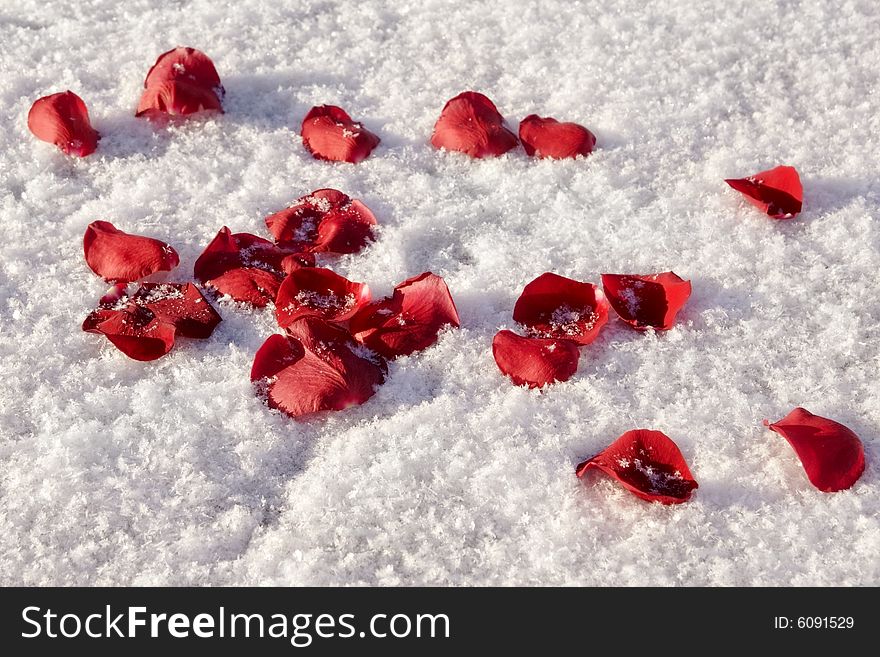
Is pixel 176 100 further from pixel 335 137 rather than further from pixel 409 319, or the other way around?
pixel 409 319

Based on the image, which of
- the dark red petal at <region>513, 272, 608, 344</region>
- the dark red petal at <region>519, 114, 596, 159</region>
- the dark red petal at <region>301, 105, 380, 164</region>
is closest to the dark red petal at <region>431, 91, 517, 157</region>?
the dark red petal at <region>519, 114, 596, 159</region>

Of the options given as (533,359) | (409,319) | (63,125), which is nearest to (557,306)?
(533,359)

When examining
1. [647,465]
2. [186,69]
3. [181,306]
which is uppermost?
[186,69]

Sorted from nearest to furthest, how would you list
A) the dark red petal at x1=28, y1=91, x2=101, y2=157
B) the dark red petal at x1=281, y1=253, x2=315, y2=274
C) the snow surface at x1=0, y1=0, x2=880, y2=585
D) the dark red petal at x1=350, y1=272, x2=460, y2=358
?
the snow surface at x1=0, y1=0, x2=880, y2=585 < the dark red petal at x1=350, y1=272, x2=460, y2=358 < the dark red petal at x1=281, y1=253, x2=315, y2=274 < the dark red petal at x1=28, y1=91, x2=101, y2=157

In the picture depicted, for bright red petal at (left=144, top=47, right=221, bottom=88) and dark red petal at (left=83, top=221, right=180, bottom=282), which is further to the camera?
bright red petal at (left=144, top=47, right=221, bottom=88)

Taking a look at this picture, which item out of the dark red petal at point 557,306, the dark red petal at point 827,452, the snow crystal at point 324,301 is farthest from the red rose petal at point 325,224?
the dark red petal at point 827,452

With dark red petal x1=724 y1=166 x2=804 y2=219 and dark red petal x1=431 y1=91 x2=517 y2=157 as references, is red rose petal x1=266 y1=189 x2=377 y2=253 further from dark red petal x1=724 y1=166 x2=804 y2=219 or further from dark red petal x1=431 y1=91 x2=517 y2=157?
dark red petal x1=724 y1=166 x2=804 y2=219
